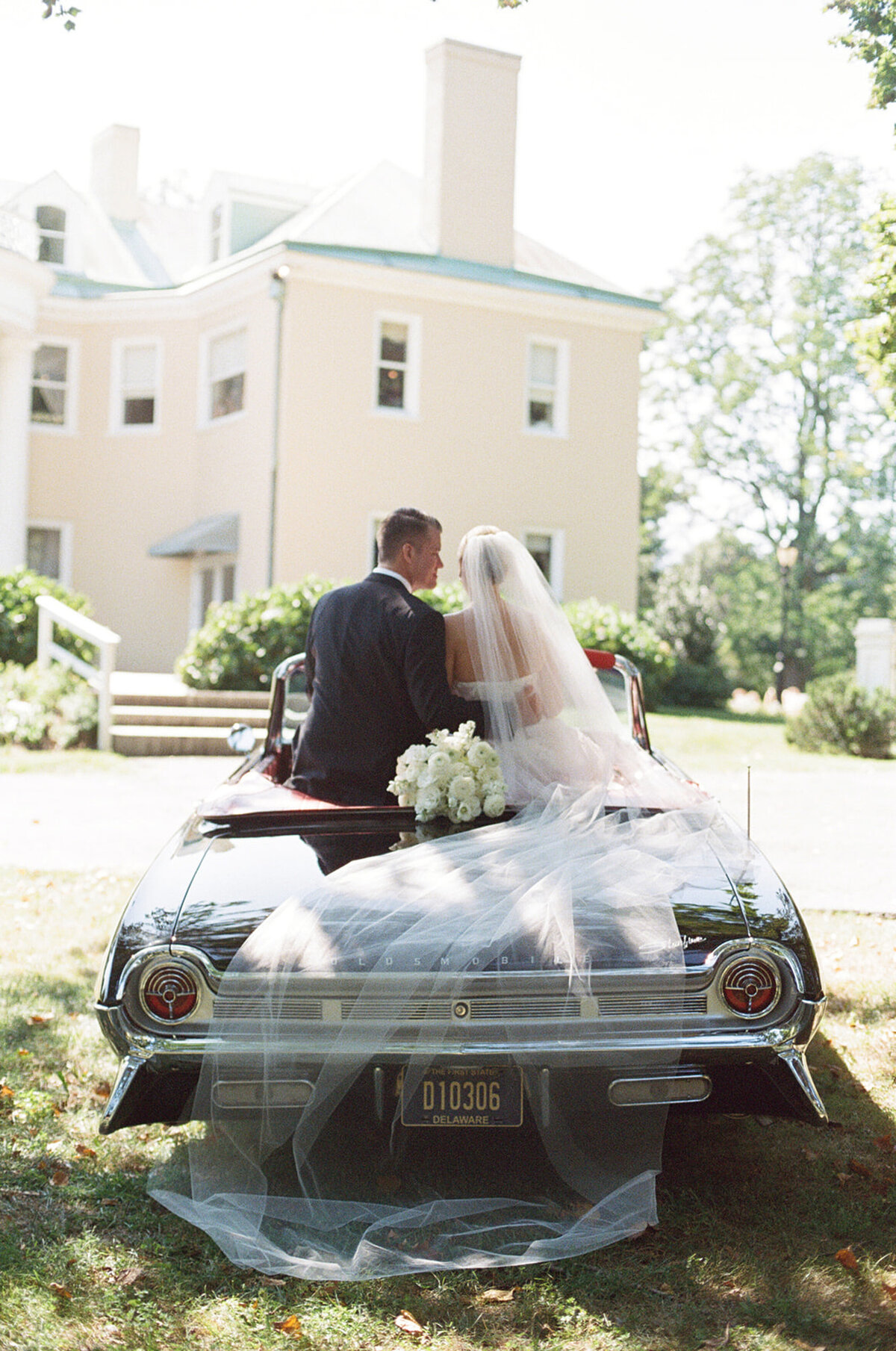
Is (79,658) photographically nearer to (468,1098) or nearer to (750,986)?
(468,1098)

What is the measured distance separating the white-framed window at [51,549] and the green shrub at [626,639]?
966 centimetres

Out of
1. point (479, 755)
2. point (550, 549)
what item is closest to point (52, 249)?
point (550, 549)

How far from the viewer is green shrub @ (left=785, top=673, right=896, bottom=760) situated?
17.1 meters

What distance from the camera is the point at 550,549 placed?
72.0 ft

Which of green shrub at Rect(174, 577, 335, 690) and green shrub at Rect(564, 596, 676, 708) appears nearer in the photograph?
green shrub at Rect(174, 577, 335, 690)

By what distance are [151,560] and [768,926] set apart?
20222 millimetres

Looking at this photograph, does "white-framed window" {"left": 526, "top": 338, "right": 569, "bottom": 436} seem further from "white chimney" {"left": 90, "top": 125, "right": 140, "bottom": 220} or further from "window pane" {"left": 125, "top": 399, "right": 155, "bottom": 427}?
"white chimney" {"left": 90, "top": 125, "right": 140, "bottom": 220}

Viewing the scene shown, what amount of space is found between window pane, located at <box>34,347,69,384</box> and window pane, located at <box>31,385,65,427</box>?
0.24 m

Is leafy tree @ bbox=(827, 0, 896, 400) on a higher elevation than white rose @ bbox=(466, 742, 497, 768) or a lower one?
higher

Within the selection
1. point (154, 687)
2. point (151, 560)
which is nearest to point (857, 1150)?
point (154, 687)

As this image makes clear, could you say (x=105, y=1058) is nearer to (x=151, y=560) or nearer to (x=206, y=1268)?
(x=206, y=1268)

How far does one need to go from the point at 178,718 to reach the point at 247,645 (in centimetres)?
214

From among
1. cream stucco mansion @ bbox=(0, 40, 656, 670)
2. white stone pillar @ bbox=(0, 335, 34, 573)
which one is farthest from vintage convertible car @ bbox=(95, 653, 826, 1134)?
white stone pillar @ bbox=(0, 335, 34, 573)

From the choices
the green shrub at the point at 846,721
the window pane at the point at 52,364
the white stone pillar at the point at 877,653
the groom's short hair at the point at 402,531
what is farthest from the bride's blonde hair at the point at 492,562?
the window pane at the point at 52,364
